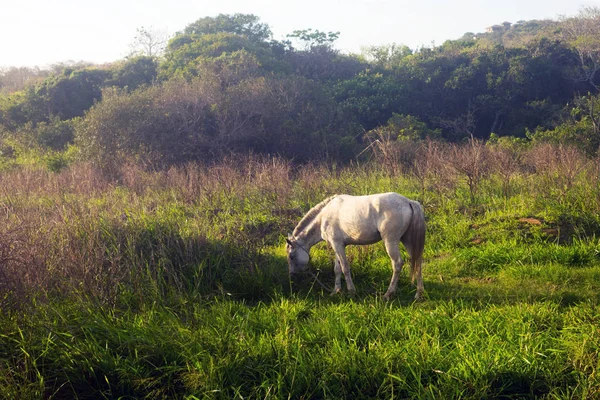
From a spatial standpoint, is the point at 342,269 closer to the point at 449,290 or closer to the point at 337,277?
the point at 337,277

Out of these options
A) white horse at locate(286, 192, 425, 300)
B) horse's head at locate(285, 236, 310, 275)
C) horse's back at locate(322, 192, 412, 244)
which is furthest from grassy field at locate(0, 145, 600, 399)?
horse's back at locate(322, 192, 412, 244)

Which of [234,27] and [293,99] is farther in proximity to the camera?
[234,27]

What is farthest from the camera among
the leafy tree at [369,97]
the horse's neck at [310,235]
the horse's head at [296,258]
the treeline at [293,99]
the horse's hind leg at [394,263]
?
the leafy tree at [369,97]

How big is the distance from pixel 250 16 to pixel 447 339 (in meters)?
32.1

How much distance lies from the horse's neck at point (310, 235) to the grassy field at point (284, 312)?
0.40 metres

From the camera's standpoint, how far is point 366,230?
21.4 ft

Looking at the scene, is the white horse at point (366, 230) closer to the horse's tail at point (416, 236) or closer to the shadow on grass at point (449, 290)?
the horse's tail at point (416, 236)

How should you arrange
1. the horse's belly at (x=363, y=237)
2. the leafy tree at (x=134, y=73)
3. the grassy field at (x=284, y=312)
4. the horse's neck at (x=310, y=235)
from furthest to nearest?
1. the leafy tree at (x=134, y=73)
2. the horse's neck at (x=310, y=235)
3. the horse's belly at (x=363, y=237)
4. the grassy field at (x=284, y=312)

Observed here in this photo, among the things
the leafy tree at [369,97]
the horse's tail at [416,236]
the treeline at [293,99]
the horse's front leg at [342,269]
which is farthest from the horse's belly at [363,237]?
the leafy tree at [369,97]

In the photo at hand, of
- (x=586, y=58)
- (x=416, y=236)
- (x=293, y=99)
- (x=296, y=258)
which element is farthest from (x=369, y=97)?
(x=416, y=236)

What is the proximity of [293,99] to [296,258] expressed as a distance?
46.9ft

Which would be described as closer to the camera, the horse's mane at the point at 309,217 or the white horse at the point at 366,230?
the white horse at the point at 366,230

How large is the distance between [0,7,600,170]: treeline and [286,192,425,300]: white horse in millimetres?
7737

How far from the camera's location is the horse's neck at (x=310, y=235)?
283 inches
